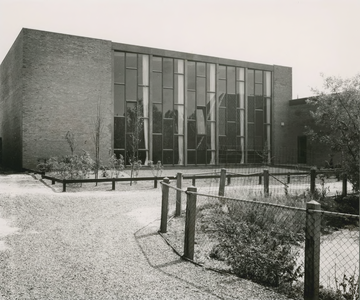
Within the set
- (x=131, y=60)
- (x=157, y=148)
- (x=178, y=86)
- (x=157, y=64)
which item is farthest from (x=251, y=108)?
(x=131, y=60)

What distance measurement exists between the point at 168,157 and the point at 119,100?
5164mm

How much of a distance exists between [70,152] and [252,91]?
1500cm

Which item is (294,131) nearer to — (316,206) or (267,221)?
(267,221)

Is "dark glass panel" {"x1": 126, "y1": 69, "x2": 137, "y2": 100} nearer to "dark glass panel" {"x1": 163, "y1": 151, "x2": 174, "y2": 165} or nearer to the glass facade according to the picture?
the glass facade

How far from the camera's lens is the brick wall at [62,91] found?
20250 millimetres

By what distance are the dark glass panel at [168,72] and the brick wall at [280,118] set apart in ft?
30.2

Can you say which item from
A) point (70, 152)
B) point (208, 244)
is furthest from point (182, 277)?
point (70, 152)

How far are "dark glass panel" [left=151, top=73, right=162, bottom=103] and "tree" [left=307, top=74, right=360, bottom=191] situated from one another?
13.3 meters

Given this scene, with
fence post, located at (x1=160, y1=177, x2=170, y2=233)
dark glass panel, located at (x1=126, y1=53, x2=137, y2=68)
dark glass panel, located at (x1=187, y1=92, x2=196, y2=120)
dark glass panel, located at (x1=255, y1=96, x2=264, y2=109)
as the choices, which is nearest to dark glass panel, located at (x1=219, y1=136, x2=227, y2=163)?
dark glass panel, located at (x1=187, y1=92, x2=196, y2=120)

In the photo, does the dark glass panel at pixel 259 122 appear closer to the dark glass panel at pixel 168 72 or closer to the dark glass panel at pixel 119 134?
the dark glass panel at pixel 168 72

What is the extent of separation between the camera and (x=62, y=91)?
831 inches

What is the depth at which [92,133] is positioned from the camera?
2175cm

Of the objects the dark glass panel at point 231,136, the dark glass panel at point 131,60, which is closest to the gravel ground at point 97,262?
the dark glass panel at point 131,60

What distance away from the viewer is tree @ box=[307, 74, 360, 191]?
1124 cm
